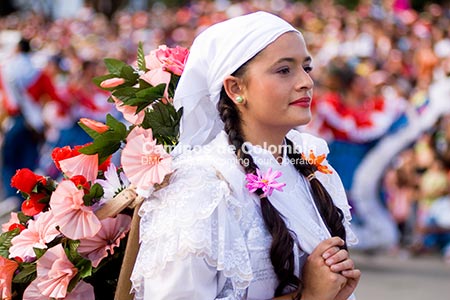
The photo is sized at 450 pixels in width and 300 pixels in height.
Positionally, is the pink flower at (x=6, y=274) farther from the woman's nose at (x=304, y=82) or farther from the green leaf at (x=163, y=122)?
the woman's nose at (x=304, y=82)

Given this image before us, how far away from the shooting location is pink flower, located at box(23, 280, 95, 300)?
9.19 ft

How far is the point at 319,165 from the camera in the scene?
2992 millimetres

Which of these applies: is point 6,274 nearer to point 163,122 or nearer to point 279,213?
point 163,122

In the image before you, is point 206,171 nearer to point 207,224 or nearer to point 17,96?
point 207,224

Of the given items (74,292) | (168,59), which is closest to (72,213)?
(74,292)

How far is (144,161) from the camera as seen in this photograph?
8.80 feet

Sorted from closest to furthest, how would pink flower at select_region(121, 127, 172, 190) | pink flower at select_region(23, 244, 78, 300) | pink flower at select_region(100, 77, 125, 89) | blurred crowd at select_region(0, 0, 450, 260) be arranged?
pink flower at select_region(121, 127, 172, 190) → pink flower at select_region(23, 244, 78, 300) → pink flower at select_region(100, 77, 125, 89) → blurred crowd at select_region(0, 0, 450, 260)

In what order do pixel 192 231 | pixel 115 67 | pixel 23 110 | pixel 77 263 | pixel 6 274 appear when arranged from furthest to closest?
pixel 23 110 < pixel 115 67 < pixel 6 274 < pixel 77 263 < pixel 192 231

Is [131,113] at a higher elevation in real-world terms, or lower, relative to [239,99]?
lower

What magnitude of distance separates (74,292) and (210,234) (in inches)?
19.1

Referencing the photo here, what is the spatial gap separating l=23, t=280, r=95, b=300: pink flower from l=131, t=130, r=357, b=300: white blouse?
21 cm

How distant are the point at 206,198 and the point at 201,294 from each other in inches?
10.2

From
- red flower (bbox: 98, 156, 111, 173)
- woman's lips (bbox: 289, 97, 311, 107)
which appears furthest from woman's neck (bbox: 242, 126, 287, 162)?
red flower (bbox: 98, 156, 111, 173)

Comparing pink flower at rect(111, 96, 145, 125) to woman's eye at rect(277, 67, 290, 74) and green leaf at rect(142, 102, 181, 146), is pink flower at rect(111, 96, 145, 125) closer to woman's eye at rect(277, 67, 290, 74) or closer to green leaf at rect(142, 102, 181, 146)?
green leaf at rect(142, 102, 181, 146)
